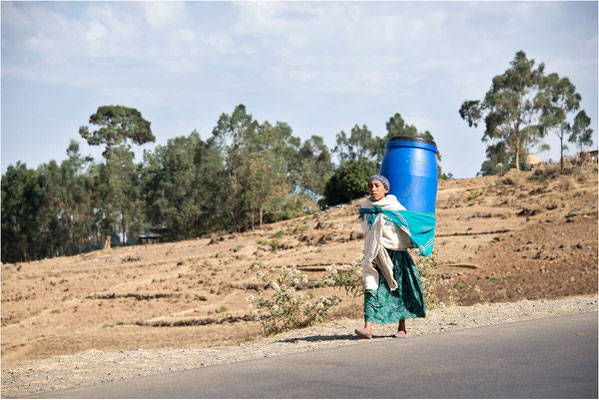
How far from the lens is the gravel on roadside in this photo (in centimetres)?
536

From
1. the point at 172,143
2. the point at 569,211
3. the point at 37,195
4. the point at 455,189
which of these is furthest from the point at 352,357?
the point at 37,195

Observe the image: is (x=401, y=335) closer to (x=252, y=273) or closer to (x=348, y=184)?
(x=252, y=273)

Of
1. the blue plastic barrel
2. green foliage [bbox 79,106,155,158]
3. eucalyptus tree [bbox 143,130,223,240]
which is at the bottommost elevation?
the blue plastic barrel

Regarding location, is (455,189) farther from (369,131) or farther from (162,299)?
(369,131)

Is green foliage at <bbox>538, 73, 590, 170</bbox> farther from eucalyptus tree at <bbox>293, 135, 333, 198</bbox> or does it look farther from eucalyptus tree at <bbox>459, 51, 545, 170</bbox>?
eucalyptus tree at <bbox>293, 135, 333, 198</bbox>

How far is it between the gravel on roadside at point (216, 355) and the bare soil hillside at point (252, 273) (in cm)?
194

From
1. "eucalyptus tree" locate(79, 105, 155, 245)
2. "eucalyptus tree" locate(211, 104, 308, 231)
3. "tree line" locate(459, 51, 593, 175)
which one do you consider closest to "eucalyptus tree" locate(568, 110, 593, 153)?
"tree line" locate(459, 51, 593, 175)

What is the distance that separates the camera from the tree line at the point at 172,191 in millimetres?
43500

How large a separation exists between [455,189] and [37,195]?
35.0 m

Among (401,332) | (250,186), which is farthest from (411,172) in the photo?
(250,186)

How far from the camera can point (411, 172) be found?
7246mm

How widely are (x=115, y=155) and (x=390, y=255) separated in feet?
175

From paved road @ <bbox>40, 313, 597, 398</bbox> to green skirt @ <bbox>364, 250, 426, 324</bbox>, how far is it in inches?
19.1

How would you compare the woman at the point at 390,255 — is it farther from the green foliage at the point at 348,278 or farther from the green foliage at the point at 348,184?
the green foliage at the point at 348,184
